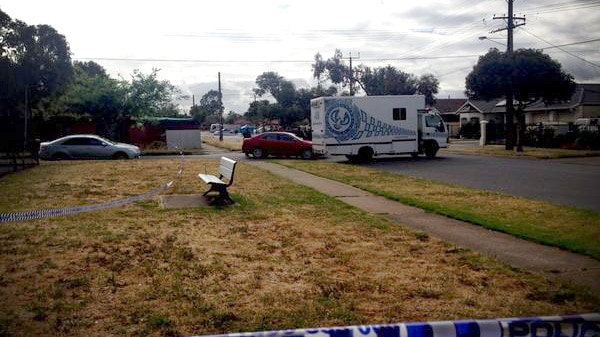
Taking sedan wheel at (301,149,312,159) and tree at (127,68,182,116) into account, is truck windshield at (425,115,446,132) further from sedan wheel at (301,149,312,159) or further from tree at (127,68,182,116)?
tree at (127,68,182,116)

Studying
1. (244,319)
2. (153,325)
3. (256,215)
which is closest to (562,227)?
(256,215)

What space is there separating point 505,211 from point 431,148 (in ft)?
50.4

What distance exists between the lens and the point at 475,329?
2.84m

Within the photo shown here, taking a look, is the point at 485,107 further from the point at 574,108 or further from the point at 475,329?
the point at 475,329

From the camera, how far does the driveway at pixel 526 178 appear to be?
37.9 ft

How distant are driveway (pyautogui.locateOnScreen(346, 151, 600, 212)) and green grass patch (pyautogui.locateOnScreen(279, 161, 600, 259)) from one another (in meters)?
1.10

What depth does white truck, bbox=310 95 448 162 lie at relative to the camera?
21688mm

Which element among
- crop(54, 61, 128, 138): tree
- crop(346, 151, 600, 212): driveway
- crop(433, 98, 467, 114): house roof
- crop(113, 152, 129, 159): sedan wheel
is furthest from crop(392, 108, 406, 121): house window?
crop(433, 98, 467, 114): house roof

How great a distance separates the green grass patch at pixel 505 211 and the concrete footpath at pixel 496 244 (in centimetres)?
24

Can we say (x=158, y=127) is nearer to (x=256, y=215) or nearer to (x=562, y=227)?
(x=256, y=215)

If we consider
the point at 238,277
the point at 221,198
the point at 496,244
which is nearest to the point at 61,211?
the point at 221,198

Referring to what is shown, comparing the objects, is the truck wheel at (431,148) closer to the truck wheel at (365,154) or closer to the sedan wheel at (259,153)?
the truck wheel at (365,154)

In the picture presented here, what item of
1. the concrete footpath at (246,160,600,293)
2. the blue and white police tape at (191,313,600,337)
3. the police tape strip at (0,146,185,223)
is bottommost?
the concrete footpath at (246,160,600,293)

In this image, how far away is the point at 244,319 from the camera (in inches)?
163
